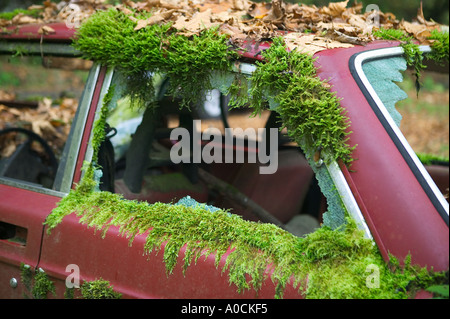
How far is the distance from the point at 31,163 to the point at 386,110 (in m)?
2.57

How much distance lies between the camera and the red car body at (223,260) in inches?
60.6

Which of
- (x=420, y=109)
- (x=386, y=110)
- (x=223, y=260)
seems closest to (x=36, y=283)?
(x=223, y=260)

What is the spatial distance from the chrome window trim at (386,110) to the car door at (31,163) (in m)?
1.27

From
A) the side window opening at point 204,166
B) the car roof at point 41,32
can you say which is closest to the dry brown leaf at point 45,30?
the car roof at point 41,32

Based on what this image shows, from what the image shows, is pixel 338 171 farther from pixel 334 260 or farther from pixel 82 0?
pixel 82 0

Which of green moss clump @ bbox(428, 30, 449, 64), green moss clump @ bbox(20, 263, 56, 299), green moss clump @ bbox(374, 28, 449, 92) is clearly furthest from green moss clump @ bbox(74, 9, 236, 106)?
green moss clump @ bbox(428, 30, 449, 64)

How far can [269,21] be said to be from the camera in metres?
2.22

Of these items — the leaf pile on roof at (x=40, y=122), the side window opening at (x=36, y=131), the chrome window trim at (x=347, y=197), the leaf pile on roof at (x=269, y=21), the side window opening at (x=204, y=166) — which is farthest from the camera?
the leaf pile on roof at (x=40, y=122)

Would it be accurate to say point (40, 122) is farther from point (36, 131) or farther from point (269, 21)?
point (269, 21)

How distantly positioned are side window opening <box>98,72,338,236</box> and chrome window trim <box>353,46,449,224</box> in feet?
2.06

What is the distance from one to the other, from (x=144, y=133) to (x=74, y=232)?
37.2 inches

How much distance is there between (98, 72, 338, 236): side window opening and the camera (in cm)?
257

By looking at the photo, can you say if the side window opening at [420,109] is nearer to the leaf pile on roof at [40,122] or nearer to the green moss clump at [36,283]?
the green moss clump at [36,283]

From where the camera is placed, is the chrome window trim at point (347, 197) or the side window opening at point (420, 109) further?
the side window opening at point (420, 109)
